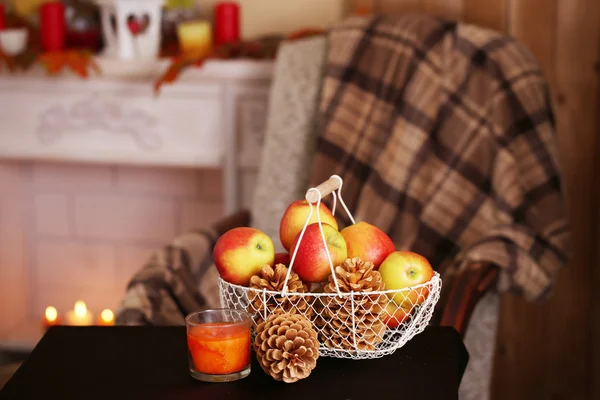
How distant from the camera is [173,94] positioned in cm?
223

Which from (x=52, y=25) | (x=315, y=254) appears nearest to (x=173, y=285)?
(x=315, y=254)

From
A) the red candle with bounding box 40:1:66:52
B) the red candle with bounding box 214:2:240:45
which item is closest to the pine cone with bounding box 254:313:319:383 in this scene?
the red candle with bounding box 214:2:240:45

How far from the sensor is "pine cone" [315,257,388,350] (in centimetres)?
94

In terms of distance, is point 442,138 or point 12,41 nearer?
point 442,138

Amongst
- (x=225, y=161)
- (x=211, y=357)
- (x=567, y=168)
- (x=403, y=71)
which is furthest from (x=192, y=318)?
(x=567, y=168)

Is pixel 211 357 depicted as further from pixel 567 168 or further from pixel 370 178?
pixel 567 168

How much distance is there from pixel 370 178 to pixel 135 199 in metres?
0.98

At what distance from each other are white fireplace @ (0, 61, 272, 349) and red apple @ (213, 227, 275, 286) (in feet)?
4.06

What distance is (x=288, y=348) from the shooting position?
35.4 inches

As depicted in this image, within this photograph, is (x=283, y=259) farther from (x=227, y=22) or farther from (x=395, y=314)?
(x=227, y=22)

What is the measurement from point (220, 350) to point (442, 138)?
1155mm

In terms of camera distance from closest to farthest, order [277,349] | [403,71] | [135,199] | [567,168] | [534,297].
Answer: [277,349] < [534,297] < [403,71] < [567,168] < [135,199]

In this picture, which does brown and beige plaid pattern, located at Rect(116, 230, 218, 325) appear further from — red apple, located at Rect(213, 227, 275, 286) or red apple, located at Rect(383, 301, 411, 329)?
red apple, located at Rect(383, 301, 411, 329)

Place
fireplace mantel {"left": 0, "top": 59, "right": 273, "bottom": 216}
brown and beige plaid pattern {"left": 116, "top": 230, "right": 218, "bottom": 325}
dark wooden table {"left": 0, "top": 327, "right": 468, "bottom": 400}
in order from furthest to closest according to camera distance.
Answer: fireplace mantel {"left": 0, "top": 59, "right": 273, "bottom": 216}, brown and beige plaid pattern {"left": 116, "top": 230, "right": 218, "bottom": 325}, dark wooden table {"left": 0, "top": 327, "right": 468, "bottom": 400}
